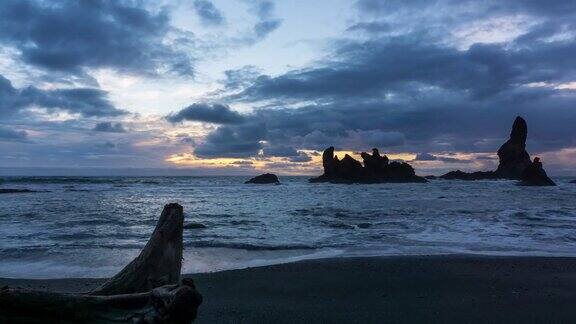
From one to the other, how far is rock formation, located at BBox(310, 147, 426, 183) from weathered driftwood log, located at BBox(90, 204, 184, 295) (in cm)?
7632

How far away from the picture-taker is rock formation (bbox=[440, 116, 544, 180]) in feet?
324

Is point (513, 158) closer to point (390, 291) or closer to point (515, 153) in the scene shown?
point (515, 153)

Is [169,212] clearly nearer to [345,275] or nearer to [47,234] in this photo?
[345,275]

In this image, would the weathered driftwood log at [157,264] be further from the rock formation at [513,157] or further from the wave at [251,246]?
the rock formation at [513,157]

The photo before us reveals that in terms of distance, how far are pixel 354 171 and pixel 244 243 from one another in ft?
231

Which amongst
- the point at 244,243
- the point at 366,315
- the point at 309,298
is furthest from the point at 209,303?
the point at 244,243

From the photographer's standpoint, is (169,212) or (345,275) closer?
(169,212)

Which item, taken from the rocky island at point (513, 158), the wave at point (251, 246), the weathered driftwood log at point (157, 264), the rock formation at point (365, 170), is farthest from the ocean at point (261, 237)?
the rocky island at point (513, 158)

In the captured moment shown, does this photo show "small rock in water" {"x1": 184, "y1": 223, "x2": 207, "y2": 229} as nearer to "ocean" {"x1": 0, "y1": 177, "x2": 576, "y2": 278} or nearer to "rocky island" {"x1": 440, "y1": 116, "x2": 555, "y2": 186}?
"ocean" {"x1": 0, "y1": 177, "x2": 576, "y2": 278}

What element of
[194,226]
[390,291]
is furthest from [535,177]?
[390,291]

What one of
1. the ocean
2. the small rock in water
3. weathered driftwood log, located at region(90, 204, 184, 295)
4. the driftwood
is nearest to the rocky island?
the ocean

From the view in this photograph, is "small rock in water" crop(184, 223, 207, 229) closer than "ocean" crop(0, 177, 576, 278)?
No

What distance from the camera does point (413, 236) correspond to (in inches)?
604

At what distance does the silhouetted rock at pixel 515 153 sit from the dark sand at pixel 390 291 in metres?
96.7
